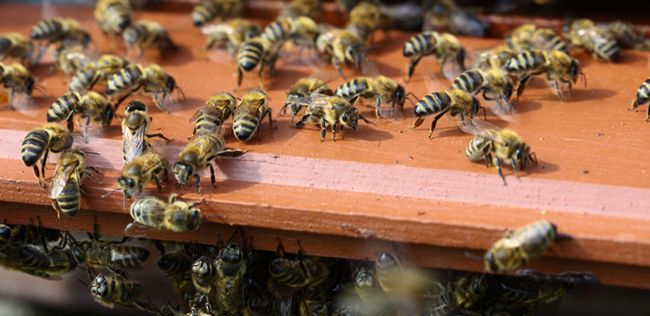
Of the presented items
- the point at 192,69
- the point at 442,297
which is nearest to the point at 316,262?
the point at 442,297

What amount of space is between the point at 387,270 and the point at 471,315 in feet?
1.83

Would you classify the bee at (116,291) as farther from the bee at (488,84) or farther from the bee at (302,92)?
the bee at (488,84)

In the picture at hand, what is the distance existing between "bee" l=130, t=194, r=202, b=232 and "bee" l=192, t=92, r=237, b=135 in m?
0.43

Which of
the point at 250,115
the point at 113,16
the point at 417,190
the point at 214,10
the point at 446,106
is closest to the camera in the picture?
the point at 417,190

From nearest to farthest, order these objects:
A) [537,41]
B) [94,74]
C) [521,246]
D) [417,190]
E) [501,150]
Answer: [521,246] → [417,190] → [501,150] → [94,74] → [537,41]

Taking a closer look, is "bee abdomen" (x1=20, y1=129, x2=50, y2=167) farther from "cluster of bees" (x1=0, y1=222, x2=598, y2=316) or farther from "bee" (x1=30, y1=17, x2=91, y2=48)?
"bee" (x1=30, y1=17, x2=91, y2=48)

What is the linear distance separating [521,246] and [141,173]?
4.46 feet

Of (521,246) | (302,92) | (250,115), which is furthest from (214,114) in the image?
(521,246)

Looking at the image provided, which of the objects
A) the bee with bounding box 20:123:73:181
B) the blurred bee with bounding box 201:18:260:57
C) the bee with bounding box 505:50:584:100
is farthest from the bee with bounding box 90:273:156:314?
the bee with bounding box 505:50:584:100

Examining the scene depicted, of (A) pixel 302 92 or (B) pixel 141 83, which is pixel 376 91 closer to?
(A) pixel 302 92

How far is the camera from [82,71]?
13.9 ft

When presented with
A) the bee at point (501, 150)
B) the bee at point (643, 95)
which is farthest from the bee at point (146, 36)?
the bee at point (643, 95)

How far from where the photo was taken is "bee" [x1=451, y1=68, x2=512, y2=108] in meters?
3.86

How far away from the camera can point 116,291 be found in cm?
389
